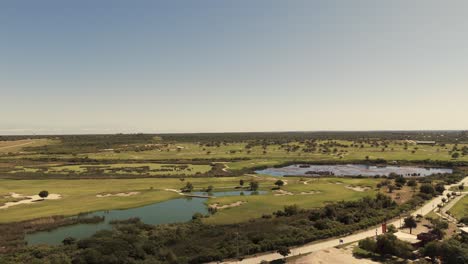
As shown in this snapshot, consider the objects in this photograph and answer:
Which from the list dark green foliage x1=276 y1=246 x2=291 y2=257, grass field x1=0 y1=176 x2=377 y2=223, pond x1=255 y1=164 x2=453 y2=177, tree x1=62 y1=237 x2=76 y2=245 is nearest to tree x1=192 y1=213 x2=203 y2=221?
grass field x1=0 y1=176 x2=377 y2=223

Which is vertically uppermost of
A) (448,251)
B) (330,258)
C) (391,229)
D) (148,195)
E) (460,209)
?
(448,251)

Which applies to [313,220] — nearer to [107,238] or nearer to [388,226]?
[388,226]

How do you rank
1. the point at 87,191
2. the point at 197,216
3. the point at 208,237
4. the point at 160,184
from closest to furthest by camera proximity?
the point at 208,237, the point at 197,216, the point at 87,191, the point at 160,184

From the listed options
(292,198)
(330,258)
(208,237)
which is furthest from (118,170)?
(330,258)

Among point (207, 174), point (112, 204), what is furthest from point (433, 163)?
point (112, 204)

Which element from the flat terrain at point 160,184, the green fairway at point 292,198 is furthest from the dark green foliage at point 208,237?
the flat terrain at point 160,184

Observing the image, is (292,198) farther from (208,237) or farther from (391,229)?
(208,237)

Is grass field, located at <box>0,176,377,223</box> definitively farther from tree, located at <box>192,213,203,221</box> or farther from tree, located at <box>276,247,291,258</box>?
tree, located at <box>276,247,291,258</box>
